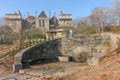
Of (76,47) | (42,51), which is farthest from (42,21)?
(42,51)

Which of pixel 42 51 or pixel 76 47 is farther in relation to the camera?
pixel 76 47

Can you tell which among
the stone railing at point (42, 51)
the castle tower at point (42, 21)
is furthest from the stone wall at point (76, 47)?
the castle tower at point (42, 21)

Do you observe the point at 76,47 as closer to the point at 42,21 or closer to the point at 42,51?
the point at 42,51

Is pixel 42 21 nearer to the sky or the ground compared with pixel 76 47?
nearer to the sky

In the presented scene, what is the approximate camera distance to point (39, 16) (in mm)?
72000

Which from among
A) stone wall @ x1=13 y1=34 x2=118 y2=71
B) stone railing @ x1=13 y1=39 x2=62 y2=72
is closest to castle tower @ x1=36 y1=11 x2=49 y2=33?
stone wall @ x1=13 y1=34 x2=118 y2=71

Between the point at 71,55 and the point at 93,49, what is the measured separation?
204cm

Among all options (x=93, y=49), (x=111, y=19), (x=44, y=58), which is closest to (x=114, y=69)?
(x=44, y=58)

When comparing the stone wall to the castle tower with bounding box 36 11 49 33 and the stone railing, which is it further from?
the castle tower with bounding box 36 11 49 33

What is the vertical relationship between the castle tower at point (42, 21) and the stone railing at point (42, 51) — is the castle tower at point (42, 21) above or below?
above

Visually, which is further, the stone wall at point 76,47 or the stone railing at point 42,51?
the stone wall at point 76,47

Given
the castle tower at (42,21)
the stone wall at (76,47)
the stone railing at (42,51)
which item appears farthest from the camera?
the castle tower at (42,21)

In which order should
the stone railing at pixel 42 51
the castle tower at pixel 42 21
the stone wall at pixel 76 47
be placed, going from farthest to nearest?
the castle tower at pixel 42 21 → the stone wall at pixel 76 47 → the stone railing at pixel 42 51

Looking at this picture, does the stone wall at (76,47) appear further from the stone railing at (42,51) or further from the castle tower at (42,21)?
the castle tower at (42,21)
